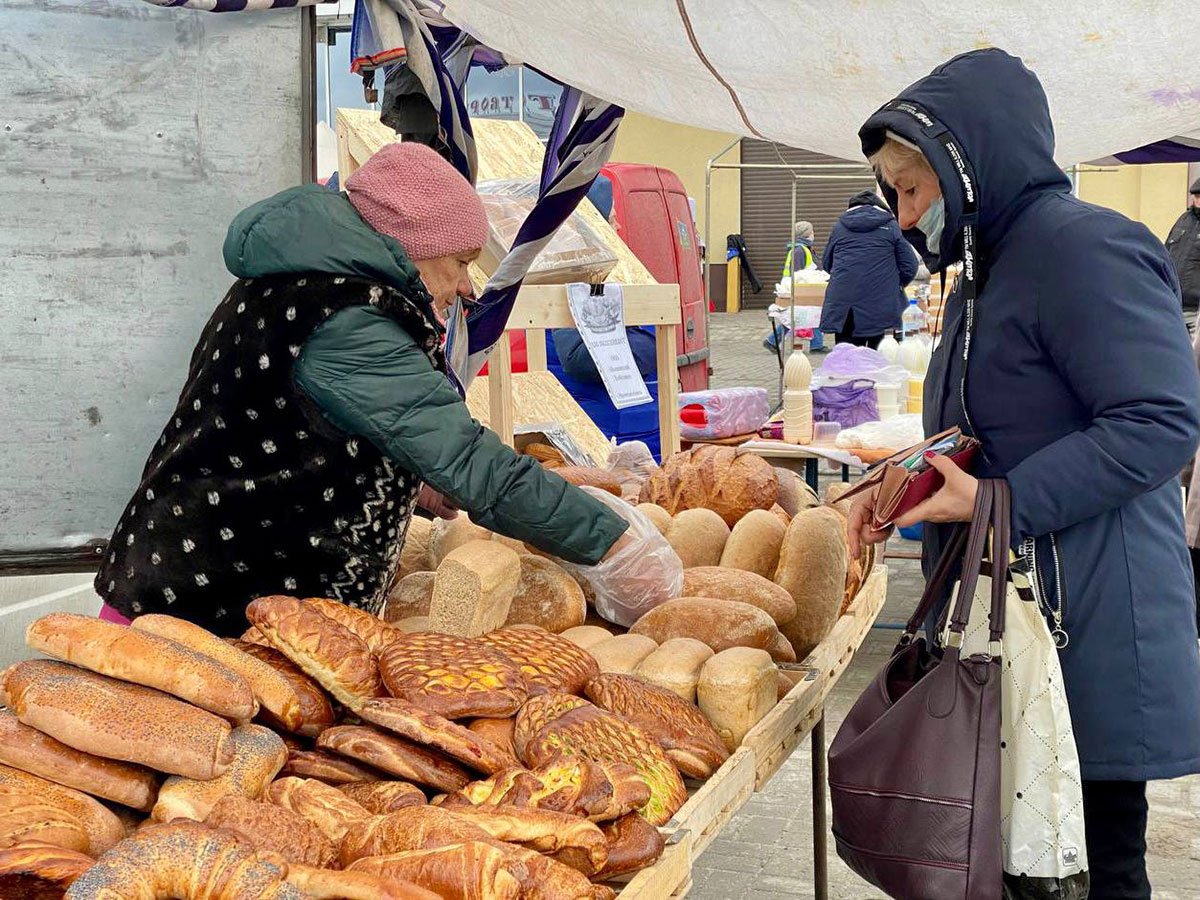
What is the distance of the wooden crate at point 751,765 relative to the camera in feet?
4.87

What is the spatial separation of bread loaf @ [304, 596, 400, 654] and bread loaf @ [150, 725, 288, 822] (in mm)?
302

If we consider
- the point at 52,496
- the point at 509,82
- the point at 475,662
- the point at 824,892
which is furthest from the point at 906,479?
the point at 509,82

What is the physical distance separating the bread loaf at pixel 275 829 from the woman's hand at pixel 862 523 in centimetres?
111

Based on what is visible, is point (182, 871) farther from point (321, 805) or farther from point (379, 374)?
point (379, 374)

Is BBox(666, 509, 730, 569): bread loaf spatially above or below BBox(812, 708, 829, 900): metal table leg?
above

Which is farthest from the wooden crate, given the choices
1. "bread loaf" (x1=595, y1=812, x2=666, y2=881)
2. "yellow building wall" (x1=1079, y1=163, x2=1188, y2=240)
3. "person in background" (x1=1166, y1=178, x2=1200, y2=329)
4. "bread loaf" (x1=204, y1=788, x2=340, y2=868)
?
"yellow building wall" (x1=1079, y1=163, x2=1188, y2=240)

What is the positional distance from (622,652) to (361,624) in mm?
534

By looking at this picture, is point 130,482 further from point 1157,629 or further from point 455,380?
point 1157,629

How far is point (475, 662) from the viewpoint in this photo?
5.63 feet

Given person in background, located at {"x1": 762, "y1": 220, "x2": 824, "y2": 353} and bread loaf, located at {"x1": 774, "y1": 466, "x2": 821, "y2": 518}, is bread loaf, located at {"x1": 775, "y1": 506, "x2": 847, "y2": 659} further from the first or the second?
person in background, located at {"x1": 762, "y1": 220, "x2": 824, "y2": 353}

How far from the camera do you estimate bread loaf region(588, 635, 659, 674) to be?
208cm

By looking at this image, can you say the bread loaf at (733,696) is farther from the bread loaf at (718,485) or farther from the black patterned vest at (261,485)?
the bread loaf at (718,485)

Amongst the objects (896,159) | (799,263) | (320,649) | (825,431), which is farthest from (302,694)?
(799,263)

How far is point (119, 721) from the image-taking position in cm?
131
